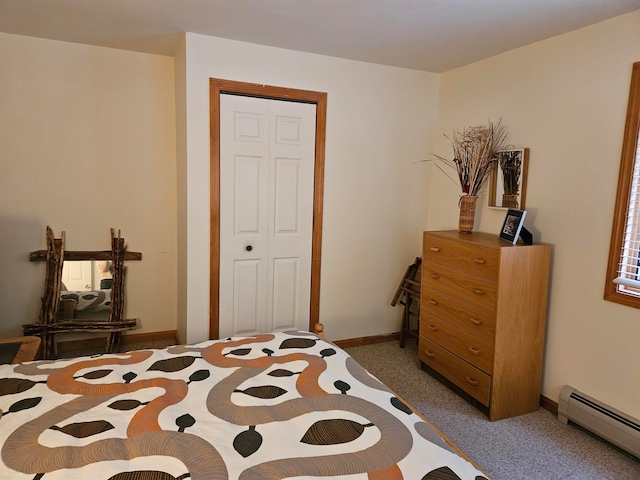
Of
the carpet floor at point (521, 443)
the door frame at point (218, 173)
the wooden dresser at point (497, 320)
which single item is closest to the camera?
the carpet floor at point (521, 443)

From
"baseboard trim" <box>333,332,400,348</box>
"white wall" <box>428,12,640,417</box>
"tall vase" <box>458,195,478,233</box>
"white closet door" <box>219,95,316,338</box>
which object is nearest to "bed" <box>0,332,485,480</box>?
"white closet door" <box>219,95,316,338</box>

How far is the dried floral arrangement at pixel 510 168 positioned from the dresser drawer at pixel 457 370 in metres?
1.28

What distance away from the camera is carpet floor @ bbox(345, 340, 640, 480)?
2.24 meters

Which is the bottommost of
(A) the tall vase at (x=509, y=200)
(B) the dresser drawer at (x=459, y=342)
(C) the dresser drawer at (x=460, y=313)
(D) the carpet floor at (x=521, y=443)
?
(D) the carpet floor at (x=521, y=443)

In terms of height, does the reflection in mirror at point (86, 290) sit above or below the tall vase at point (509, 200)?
below

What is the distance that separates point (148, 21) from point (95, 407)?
239 centimetres

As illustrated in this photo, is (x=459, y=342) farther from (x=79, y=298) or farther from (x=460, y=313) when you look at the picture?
(x=79, y=298)

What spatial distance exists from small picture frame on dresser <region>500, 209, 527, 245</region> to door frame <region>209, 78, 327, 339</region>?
4.72 feet

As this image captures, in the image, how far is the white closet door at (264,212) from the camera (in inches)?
128

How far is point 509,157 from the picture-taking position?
122 inches

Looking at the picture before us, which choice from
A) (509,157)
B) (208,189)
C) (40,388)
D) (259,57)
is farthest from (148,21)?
(509,157)

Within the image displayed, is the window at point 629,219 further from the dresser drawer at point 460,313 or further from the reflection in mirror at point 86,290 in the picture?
the reflection in mirror at point 86,290

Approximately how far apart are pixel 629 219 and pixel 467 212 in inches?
40.9

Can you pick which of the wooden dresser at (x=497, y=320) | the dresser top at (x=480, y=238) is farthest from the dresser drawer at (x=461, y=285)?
the dresser top at (x=480, y=238)
